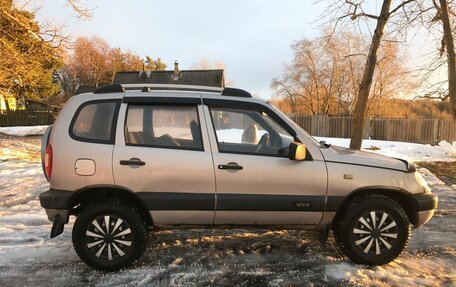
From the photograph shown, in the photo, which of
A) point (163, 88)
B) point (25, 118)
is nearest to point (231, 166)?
point (163, 88)

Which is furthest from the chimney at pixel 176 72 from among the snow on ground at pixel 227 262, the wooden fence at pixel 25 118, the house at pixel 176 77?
the snow on ground at pixel 227 262

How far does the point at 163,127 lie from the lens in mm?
4043

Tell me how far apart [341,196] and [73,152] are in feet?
9.67

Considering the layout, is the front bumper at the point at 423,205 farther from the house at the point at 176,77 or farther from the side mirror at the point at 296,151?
the house at the point at 176,77

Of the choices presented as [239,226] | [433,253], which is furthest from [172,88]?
[433,253]

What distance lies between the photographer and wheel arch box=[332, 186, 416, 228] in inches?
156

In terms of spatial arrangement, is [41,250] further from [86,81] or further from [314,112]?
[86,81]

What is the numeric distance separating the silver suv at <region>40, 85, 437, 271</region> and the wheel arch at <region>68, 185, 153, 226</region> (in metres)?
0.01

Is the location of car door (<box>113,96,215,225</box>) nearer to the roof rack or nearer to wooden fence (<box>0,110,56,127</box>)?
the roof rack

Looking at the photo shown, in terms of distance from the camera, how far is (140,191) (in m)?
3.82

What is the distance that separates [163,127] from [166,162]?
1.52 ft

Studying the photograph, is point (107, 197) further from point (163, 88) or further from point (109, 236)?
point (163, 88)

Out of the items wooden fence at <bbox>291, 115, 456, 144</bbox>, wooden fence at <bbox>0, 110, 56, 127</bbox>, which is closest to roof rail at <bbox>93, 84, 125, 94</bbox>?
wooden fence at <bbox>291, 115, 456, 144</bbox>

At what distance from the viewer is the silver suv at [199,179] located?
12.5 feet
